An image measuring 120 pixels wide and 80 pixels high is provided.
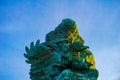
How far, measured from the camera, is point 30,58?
51.7 feet

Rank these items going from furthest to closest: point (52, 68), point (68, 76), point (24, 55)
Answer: point (24, 55)
point (52, 68)
point (68, 76)

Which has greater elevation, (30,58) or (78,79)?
(30,58)

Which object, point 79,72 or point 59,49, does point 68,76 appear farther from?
point 59,49

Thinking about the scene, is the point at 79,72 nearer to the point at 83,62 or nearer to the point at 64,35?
the point at 83,62

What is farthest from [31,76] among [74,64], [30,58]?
[74,64]

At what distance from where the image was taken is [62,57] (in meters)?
14.4

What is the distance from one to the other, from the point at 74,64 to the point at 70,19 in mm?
3003

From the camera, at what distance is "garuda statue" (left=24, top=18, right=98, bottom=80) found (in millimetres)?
14242

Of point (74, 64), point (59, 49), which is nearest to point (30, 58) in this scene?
point (59, 49)

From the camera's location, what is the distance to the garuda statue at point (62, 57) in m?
14.2

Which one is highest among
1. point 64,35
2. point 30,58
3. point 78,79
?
point 64,35

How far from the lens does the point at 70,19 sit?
54.7 feet

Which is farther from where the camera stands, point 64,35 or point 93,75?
point 64,35

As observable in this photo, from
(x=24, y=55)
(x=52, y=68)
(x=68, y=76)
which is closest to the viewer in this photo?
(x=68, y=76)
